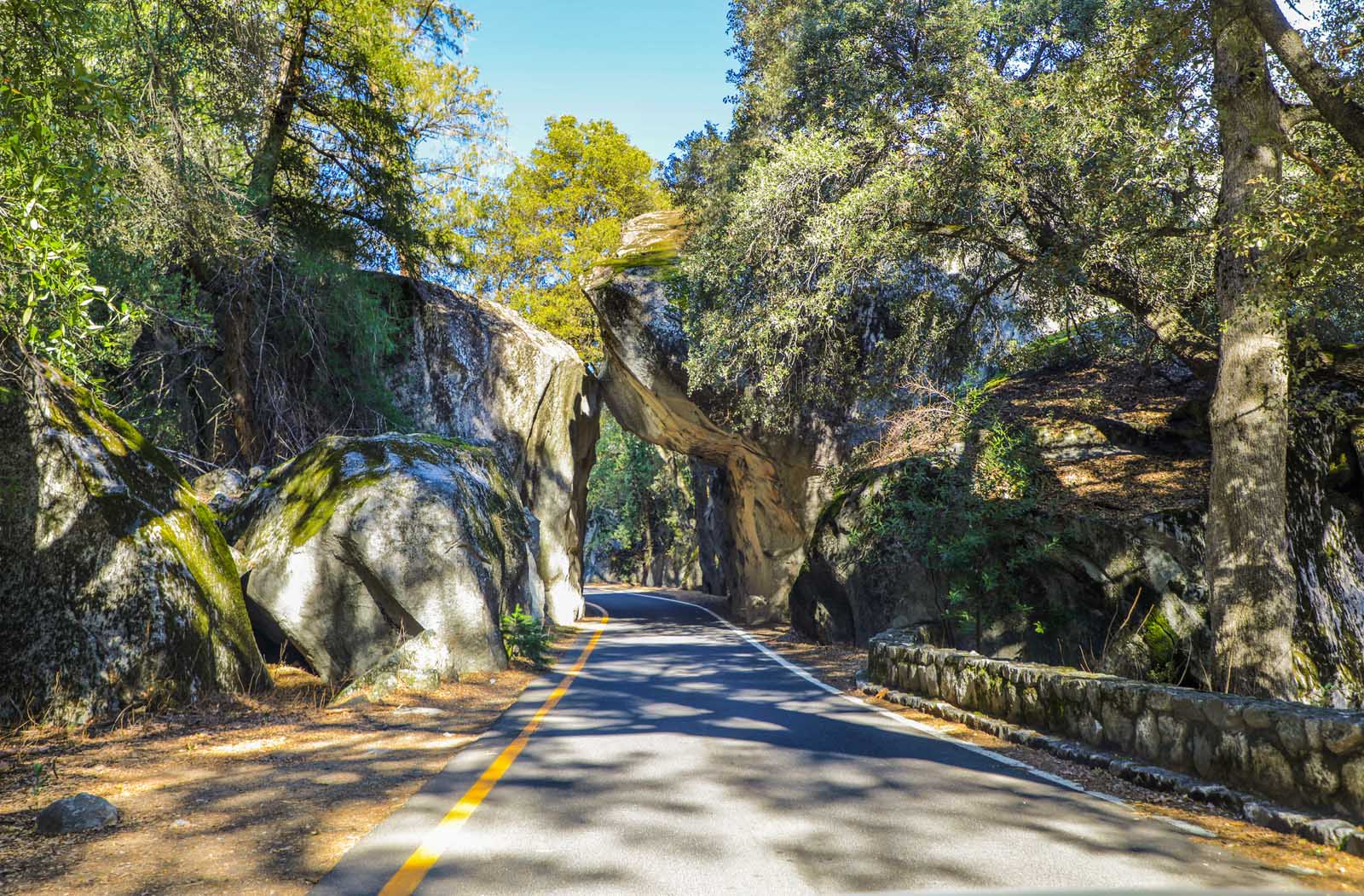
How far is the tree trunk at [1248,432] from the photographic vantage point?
8.77 m

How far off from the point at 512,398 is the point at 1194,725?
22693 millimetres

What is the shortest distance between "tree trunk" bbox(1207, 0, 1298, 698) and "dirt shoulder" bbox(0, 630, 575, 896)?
24.9 feet

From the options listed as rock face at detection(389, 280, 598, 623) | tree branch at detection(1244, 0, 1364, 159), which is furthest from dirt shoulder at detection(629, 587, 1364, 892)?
rock face at detection(389, 280, 598, 623)

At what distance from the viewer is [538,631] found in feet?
49.3

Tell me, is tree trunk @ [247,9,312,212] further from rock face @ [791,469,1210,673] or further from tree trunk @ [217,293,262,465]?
rock face @ [791,469,1210,673]

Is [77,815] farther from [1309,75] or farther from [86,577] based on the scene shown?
[1309,75]

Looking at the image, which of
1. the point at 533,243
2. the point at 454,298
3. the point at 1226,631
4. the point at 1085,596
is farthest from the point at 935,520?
the point at 533,243

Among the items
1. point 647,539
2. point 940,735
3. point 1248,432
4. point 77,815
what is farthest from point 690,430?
point 647,539

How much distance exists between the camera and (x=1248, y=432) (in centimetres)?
898

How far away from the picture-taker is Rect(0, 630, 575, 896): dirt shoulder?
4.43 m

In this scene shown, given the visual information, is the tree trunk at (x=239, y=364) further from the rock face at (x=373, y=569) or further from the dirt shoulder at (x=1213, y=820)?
the dirt shoulder at (x=1213, y=820)

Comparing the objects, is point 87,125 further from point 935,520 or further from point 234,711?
point 935,520

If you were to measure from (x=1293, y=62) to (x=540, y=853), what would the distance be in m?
9.83

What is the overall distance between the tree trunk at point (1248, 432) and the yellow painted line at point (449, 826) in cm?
688
